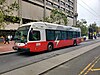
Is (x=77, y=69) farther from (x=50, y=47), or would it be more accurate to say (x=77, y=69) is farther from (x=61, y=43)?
(x=61, y=43)

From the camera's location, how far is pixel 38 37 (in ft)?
51.9

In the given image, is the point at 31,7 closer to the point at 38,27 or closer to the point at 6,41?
the point at 6,41

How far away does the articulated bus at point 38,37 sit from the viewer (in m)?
14.8

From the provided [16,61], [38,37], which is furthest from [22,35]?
[16,61]

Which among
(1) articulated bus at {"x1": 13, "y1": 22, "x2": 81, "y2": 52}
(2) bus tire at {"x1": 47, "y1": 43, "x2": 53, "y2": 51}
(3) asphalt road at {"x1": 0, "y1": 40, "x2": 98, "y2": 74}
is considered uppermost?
(1) articulated bus at {"x1": 13, "y1": 22, "x2": 81, "y2": 52}

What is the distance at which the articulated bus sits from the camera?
14750 mm

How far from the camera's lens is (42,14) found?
55531 mm

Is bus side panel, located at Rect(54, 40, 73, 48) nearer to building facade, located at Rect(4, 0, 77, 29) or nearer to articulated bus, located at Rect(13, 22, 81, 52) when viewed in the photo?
articulated bus, located at Rect(13, 22, 81, 52)

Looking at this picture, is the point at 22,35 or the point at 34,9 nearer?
the point at 22,35

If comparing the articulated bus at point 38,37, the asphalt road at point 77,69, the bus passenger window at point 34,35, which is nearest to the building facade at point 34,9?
the articulated bus at point 38,37

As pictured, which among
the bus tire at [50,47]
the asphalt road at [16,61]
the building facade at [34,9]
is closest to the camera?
the asphalt road at [16,61]

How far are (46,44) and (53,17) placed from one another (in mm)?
27386

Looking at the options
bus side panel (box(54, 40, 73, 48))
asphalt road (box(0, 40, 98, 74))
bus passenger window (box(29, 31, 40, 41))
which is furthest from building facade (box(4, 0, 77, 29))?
asphalt road (box(0, 40, 98, 74))

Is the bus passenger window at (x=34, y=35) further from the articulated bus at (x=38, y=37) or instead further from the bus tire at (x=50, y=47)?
the bus tire at (x=50, y=47)
